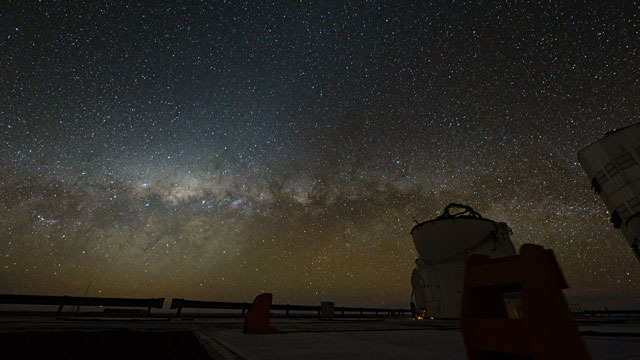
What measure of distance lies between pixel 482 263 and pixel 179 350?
350 cm

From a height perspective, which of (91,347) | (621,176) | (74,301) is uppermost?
(621,176)

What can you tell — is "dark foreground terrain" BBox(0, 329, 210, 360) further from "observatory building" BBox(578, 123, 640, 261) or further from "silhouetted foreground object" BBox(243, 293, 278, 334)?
"observatory building" BBox(578, 123, 640, 261)

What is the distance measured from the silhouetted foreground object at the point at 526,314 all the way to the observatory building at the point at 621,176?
63.8 ft

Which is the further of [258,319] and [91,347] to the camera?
[258,319]

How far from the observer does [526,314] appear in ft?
4.50

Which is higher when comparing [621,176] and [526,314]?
[621,176]

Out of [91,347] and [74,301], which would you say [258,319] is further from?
[74,301]

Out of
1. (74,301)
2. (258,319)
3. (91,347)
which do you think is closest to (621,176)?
(258,319)

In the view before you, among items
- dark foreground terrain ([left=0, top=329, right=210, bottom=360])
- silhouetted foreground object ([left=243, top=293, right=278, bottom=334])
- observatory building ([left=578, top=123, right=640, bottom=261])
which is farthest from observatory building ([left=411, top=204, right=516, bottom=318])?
dark foreground terrain ([left=0, top=329, right=210, bottom=360])

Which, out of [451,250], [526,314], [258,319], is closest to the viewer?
[526,314]

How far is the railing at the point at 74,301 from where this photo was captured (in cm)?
1064

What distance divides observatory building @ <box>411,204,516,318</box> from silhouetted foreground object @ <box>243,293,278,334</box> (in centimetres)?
1464

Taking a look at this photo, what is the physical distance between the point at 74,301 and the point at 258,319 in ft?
37.1

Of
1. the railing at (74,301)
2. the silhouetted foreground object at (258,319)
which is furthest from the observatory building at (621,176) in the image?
the railing at (74,301)
